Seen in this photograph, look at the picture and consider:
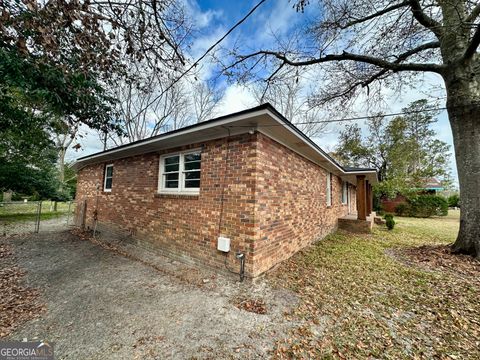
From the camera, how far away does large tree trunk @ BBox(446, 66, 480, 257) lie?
16.6 ft

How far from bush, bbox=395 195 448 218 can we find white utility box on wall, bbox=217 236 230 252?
21.8 meters

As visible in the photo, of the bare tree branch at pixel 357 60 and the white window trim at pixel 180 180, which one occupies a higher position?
the bare tree branch at pixel 357 60

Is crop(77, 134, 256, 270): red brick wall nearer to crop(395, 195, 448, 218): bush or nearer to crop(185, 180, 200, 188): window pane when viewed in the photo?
crop(185, 180, 200, 188): window pane

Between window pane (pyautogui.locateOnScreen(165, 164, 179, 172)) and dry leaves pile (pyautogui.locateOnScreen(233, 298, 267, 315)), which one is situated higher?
window pane (pyautogui.locateOnScreen(165, 164, 179, 172))

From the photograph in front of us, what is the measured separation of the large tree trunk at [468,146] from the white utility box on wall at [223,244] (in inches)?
233

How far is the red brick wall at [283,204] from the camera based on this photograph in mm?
4141

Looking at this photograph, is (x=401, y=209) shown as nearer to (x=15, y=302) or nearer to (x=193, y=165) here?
(x=193, y=165)

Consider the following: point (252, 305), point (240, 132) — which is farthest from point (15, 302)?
point (240, 132)

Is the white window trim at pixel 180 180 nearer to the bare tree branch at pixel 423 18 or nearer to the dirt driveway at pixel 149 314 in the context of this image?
the dirt driveway at pixel 149 314

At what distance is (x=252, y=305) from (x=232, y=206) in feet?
5.85

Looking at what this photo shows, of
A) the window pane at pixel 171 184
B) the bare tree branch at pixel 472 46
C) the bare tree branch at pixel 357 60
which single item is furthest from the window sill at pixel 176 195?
the bare tree branch at pixel 472 46

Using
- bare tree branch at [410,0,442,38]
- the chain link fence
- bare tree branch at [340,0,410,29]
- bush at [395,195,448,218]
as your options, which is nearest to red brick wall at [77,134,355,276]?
bare tree branch at [340,0,410,29]

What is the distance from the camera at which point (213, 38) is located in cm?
409

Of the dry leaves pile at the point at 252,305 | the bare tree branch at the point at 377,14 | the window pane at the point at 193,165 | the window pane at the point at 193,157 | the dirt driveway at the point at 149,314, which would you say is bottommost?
the dirt driveway at the point at 149,314
